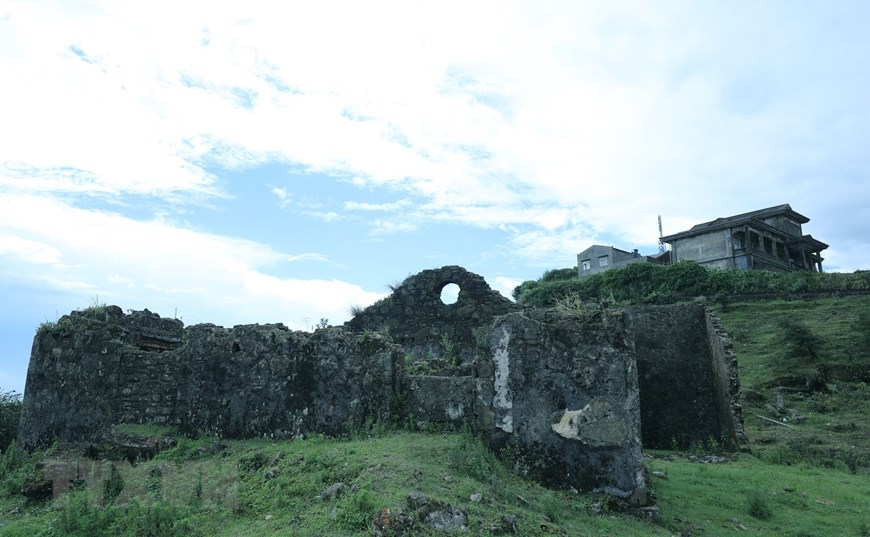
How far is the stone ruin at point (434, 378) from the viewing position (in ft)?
26.4

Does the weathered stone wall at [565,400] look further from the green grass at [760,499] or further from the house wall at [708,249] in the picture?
the house wall at [708,249]

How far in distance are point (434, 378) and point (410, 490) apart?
3627 millimetres

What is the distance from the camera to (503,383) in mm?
8445

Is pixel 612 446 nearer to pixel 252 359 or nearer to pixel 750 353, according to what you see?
pixel 252 359

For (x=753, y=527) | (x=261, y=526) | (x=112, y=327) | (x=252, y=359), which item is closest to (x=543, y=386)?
(x=753, y=527)

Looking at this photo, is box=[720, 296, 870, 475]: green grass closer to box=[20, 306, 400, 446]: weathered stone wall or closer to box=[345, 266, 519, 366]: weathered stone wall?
box=[345, 266, 519, 366]: weathered stone wall

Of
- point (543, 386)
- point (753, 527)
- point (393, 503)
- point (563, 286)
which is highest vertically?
point (563, 286)

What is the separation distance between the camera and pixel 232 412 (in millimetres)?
10625

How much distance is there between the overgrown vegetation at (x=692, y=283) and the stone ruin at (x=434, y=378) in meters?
14.9

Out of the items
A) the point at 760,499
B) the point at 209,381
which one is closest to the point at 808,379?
the point at 760,499

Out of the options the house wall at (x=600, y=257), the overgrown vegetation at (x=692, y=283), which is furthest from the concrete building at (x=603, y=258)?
the overgrown vegetation at (x=692, y=283)

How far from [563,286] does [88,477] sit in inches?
1469

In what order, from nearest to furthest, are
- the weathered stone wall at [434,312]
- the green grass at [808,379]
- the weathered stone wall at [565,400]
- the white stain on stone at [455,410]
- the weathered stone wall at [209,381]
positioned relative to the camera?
the weathered stone wall at [565,400] → the white stain on stone at [455,410] → the weathered stone wall at [209,381] → the green grass at [808,379] → the weathered stone wall at [434,312]

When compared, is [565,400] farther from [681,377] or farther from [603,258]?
[603,258]
